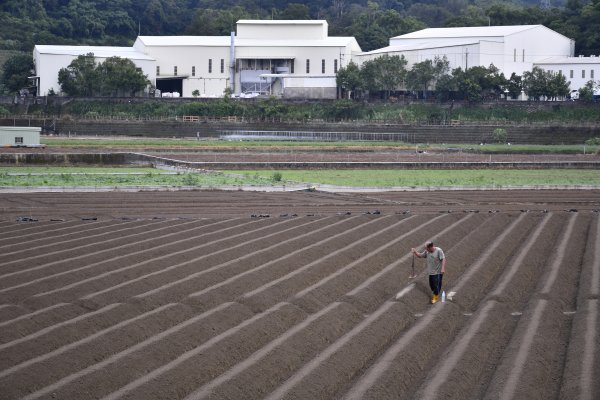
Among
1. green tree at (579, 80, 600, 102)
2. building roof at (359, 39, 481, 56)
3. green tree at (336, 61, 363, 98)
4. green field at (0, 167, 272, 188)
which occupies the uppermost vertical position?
building roof at (359, 39, 481, 56)

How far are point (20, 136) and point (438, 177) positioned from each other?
25.9m

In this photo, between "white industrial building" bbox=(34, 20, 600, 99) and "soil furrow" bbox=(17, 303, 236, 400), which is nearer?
"soil furrow" bbox=(17, 303, 236, 400)

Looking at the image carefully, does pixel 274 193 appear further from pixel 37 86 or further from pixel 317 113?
pixel 37 86

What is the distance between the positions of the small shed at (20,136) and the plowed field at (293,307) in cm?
3238

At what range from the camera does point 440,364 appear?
14742mm

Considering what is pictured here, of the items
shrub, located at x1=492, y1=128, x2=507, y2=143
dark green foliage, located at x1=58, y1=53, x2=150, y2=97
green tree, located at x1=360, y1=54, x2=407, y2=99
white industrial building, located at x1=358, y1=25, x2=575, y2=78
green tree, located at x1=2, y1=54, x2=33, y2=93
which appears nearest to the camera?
shrub, located at x1=492, y1=128, x2=507, y2=143

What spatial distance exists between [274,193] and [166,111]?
4972cm

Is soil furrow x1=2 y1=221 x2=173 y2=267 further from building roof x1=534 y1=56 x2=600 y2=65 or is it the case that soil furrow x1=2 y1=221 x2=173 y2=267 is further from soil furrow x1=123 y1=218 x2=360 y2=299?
building roof x1=534 y1=56 x2=600 y2=65

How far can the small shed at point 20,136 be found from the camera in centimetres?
6225

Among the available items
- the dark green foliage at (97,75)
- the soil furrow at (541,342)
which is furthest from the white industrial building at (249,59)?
the soil furrow at (541,342)

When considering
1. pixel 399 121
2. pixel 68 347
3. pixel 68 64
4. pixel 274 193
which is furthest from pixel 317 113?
pixel 68 347

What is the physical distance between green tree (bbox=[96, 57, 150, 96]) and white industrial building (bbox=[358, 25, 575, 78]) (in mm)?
20804

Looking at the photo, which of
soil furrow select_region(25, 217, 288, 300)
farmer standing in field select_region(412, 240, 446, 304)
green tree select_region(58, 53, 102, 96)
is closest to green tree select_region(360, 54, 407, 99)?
green tree select_region(58, 53, 102, 96)

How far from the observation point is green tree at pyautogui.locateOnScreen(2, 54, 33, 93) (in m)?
94.4
